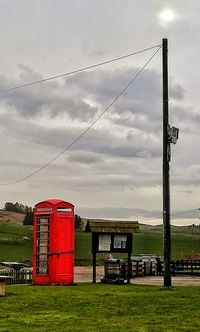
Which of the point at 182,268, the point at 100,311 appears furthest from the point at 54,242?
the point at 182,268

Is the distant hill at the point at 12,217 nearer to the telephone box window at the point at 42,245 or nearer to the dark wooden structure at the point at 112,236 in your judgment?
the dark wooden structure at the point at 112,236

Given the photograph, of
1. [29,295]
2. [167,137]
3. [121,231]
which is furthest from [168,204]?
[29,295]

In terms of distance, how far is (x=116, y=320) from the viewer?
11.9 meters

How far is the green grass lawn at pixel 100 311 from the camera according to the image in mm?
10914

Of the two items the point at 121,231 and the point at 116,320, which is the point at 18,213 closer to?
the point at 121,231

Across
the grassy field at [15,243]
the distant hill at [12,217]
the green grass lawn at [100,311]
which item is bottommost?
the green grass lawn at [100,311]

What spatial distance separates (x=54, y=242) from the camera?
22.6 m

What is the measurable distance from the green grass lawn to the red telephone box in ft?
12.4

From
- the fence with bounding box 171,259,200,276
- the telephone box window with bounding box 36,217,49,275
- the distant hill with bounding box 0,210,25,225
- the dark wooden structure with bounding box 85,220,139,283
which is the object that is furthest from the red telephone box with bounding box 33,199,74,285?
the distant hill with bounding box 0,210,25,225

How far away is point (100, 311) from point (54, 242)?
9452mm

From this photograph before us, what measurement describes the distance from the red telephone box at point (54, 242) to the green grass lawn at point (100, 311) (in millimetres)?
3772

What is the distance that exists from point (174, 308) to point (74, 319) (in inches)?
124

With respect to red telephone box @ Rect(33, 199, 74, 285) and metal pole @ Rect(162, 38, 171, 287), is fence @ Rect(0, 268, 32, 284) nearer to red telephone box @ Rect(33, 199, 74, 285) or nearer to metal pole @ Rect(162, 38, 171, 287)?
red telephone box @ Rect(33, 199, 74, 285)

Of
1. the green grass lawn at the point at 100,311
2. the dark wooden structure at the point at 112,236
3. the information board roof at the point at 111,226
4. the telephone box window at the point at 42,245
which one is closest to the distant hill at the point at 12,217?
the dark wooden structure at the point at 112,236
